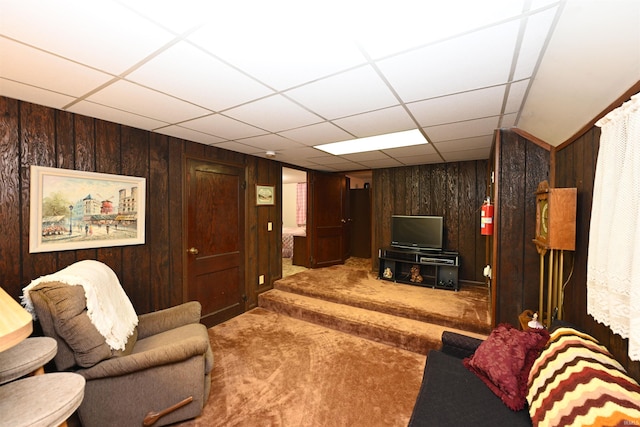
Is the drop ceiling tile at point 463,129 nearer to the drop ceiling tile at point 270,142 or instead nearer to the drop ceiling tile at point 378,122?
the drop ceiling tile at point 378,122

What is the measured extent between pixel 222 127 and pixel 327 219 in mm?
3210

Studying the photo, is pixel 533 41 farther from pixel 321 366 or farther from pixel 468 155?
pixel 468 155

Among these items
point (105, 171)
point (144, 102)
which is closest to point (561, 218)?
point (144, 102)

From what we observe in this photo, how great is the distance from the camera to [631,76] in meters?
1.15

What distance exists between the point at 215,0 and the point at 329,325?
127 inches

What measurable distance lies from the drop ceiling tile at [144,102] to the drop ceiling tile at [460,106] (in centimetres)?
174

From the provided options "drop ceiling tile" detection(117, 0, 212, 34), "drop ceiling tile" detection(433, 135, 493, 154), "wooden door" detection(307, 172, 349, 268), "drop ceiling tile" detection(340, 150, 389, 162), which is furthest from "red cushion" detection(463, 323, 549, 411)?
"wooden door" detection(307, 172, 349, 268)

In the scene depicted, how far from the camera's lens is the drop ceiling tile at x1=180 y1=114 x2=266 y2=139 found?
7.57 ft

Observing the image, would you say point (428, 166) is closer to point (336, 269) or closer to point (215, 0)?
point (336, 269)

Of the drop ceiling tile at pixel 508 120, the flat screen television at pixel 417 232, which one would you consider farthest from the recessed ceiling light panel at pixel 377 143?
the flat screen television at pixel 417 232

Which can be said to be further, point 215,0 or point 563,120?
point 563,120

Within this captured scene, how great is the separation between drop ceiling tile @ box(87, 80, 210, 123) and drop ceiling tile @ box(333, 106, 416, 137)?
1225 mm

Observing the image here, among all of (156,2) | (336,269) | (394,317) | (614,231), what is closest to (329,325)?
(394,317)

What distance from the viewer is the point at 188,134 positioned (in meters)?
2.76
